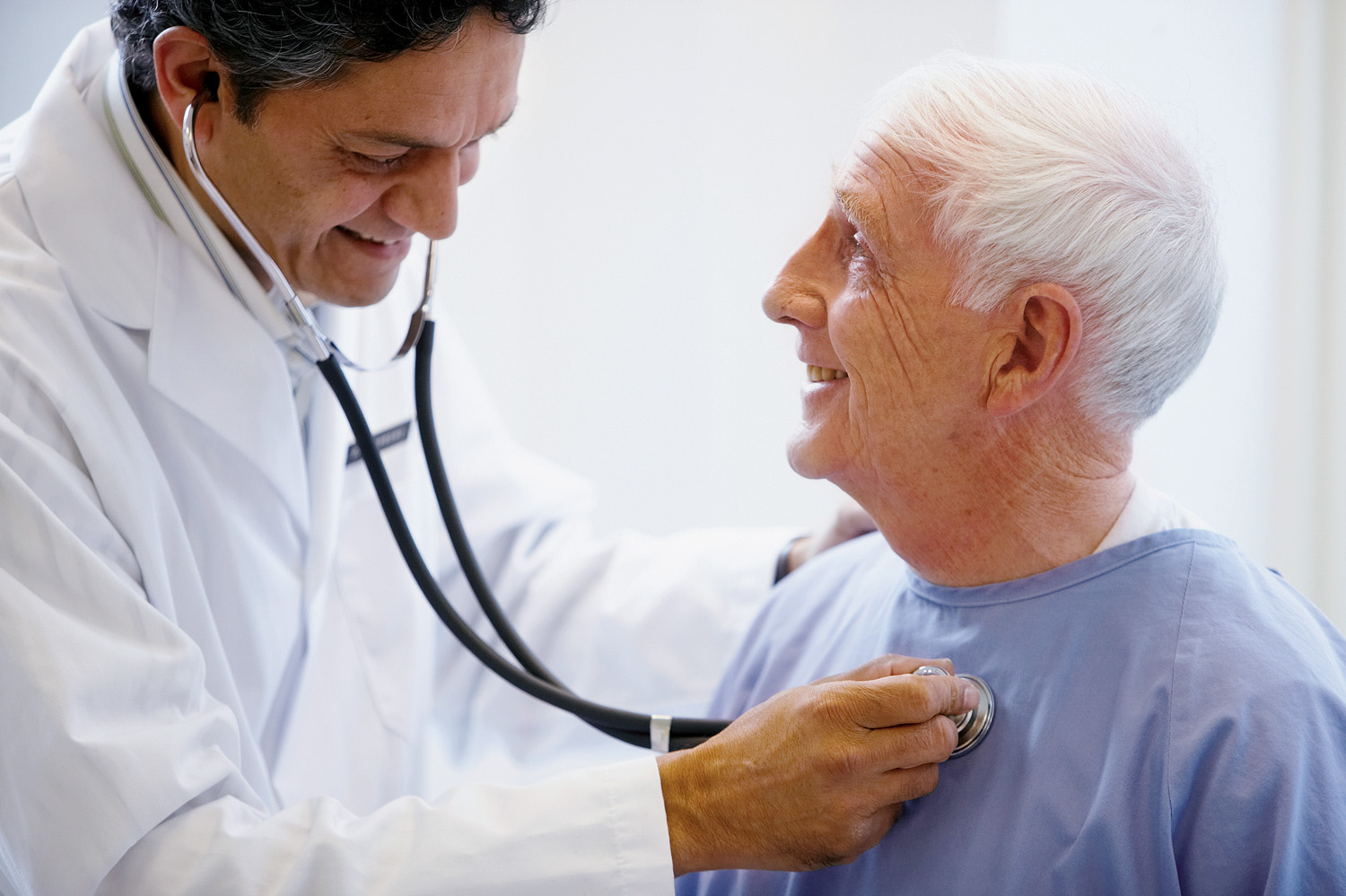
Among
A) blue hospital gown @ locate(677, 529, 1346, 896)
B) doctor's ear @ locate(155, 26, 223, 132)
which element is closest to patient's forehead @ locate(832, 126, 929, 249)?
blue hospital gown @ locate(677, 529, 1346, 896)

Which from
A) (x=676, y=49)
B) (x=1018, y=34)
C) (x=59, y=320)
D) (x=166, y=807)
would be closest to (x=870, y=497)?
(x=166, y=807)

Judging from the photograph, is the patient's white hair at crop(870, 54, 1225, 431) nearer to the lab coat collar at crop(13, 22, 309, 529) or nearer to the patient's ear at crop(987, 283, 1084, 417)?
the patient's ear at crop(987, 283, 1084, 417)

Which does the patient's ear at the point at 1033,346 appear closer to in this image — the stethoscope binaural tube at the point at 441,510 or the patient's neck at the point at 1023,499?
the patient's neck at the point at 1023,499

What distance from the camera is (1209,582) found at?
930mm

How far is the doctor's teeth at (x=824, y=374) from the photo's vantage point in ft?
3.52

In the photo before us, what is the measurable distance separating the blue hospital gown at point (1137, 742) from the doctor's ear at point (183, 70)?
0.89 metres

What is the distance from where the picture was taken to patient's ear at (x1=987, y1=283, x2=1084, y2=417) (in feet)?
3.05

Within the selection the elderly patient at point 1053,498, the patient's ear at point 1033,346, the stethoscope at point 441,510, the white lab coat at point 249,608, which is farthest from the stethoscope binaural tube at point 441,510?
the patient's ear at point 1033,346

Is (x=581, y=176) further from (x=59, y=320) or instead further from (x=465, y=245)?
(x=59, y=320)

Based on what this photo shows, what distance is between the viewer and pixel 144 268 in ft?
3.76

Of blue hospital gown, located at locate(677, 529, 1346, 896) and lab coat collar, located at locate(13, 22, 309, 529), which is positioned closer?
blue hospital gown, located at locate(677, 529, 1346, 896)

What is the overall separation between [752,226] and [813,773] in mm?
1380

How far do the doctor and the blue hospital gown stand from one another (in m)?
0.06

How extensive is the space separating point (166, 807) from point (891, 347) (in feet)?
2.47
